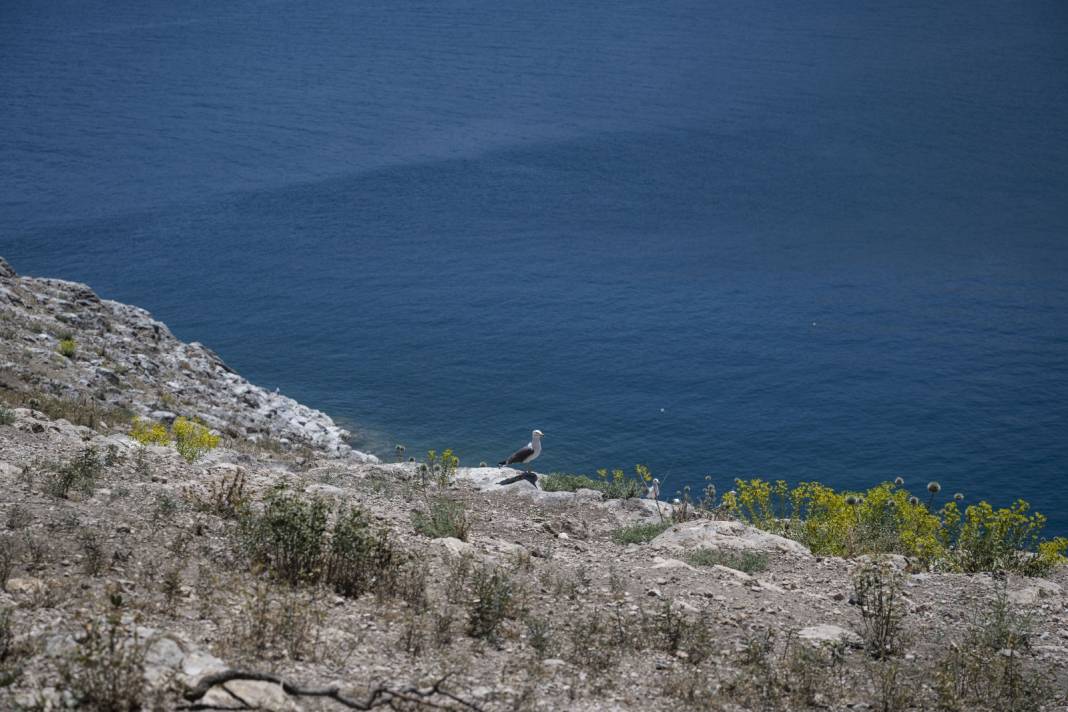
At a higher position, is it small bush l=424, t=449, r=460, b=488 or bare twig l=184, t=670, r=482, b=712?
small bush l=424, t=449, r=460, b=488

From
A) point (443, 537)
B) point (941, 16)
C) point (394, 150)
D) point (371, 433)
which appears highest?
point (941, 16)

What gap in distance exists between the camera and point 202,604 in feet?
34.7

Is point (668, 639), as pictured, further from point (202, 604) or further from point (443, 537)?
point (202, 604)

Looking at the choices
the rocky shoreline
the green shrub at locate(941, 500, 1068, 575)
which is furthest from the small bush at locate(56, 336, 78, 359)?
the green shrub at locate(941, 500, 1068, 575)

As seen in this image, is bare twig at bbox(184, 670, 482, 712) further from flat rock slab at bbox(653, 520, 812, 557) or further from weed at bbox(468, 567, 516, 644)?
flat rock slab at bbox(653, 520, 812, 557)

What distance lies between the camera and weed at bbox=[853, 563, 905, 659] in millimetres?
11910

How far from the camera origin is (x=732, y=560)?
15.4 metres

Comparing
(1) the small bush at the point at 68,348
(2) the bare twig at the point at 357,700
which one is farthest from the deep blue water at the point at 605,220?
(2) the bare twig at the point at 357,700

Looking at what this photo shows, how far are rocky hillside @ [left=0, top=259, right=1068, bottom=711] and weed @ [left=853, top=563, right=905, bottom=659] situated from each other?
49mm

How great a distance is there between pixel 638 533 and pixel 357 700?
29.3ft

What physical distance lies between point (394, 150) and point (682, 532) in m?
71.5

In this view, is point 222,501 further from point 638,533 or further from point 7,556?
point 638,533

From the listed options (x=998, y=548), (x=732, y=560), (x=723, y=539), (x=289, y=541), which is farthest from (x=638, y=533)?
(x=289, y=541)

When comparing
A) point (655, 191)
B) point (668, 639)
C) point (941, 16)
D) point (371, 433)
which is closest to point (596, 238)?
point (655, 191)
